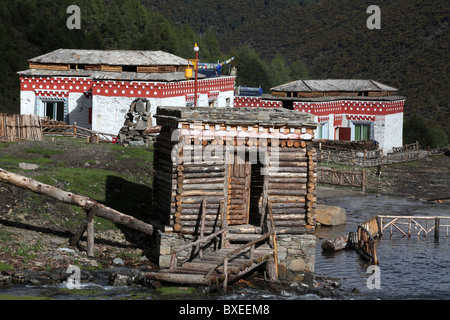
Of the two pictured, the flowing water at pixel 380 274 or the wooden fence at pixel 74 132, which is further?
the wooden fence at pixel 74 132

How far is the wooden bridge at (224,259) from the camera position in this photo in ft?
72.6

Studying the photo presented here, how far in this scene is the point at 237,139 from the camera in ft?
82.6

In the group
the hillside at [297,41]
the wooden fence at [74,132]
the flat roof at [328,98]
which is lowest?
the wooden fence at [74,132]

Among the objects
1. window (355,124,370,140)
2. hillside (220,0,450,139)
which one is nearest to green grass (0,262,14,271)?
window (355,124,370,140)

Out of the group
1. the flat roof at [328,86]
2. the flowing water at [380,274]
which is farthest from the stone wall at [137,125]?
the flat roof at [328,86]

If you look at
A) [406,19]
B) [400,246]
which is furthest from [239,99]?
[406,19]

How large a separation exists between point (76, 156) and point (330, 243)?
13938mm

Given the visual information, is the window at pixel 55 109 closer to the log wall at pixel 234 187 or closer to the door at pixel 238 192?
the log wall at pixel 234 187

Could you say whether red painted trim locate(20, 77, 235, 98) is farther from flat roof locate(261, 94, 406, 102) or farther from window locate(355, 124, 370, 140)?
window locate(355, 124, 370, 140)

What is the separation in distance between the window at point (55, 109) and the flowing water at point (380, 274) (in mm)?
22379

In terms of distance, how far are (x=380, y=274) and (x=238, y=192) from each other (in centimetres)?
572

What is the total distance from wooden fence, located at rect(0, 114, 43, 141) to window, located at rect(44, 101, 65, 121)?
8.89 metres

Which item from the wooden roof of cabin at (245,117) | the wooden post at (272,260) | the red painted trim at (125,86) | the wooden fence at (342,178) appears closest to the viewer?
the wooden post at (272,260)
